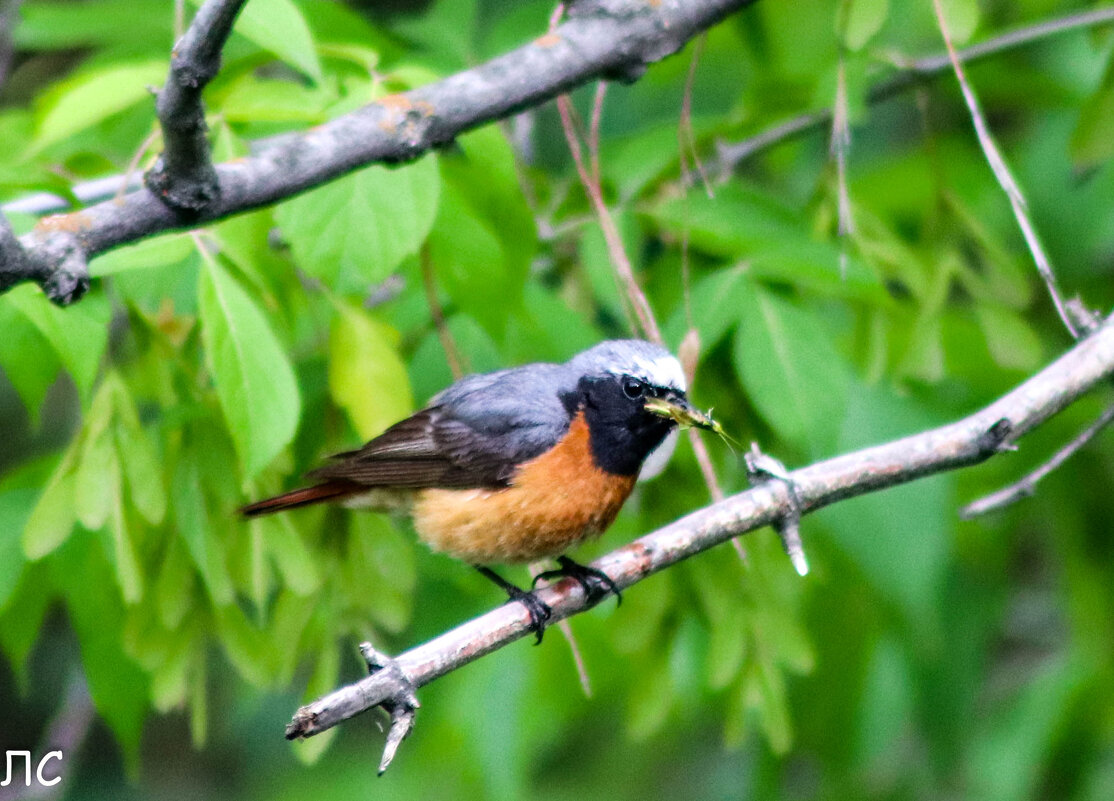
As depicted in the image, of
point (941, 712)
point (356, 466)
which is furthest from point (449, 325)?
point (941, 712)

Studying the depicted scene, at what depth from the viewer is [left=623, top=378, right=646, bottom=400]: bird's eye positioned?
367 centimetres

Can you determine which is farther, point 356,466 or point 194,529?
point 356,466

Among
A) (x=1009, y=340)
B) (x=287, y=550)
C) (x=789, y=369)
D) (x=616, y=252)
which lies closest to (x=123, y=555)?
(x=287, y=550)

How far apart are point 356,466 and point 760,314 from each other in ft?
4.40

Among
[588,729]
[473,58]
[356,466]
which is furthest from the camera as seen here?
[588,729]

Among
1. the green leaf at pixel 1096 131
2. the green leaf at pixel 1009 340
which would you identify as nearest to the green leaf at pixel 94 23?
the green leaf at pixel 1009 340

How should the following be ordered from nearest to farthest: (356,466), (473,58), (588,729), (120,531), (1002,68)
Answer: (120,531), (356,466), (473,58), (1002,68), (588,729)

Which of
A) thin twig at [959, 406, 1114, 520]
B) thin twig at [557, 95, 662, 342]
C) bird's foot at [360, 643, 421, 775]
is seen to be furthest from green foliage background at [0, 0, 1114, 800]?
bird's foot at [360, 643, 421, 775]

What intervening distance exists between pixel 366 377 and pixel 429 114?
31.5 inches

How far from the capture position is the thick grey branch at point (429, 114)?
2.38m

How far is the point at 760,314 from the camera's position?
134 inches

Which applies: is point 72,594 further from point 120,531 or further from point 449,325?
point 449,325

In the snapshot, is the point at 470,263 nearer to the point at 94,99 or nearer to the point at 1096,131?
the point at 94,99

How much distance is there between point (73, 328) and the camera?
2.68 m
